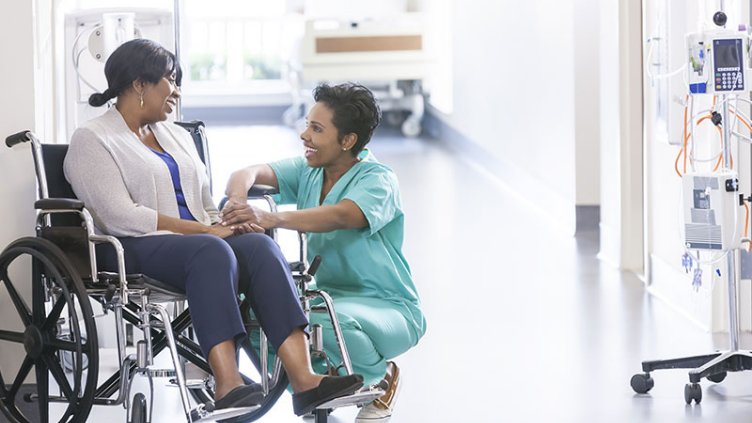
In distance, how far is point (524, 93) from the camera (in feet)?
25.8

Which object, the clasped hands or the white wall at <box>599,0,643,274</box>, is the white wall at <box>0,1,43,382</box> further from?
the white wall at <box>599,0,643,274</box>

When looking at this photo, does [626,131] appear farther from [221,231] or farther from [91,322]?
[91,322]

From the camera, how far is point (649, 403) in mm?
3764

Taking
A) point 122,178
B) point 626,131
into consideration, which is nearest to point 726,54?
point 122,178

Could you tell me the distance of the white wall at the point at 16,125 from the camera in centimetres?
367

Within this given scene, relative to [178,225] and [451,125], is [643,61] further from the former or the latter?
[451,125]

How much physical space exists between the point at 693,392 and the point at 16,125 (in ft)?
6.70

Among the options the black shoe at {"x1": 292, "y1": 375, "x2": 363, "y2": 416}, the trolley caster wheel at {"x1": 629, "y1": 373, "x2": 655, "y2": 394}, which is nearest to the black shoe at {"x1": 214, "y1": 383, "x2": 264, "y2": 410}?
the black shoe at {"x1": 292, "y1": 375, "x2": 363, "y2": 416}

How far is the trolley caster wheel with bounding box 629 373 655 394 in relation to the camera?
3826mm

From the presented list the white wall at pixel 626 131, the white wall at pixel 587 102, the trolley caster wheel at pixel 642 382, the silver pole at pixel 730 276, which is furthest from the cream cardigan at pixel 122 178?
the white wall at pixel 587 102

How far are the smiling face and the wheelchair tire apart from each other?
762mm

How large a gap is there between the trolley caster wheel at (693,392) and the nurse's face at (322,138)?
3.89 ft

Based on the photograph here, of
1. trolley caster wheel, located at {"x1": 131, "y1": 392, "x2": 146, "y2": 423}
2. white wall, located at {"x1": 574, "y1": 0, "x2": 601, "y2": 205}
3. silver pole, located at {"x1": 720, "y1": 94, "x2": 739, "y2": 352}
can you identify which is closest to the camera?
trolley caster wheel, located at {"x1": 131, "y1": 392, "x2": 146, "y2": 423}

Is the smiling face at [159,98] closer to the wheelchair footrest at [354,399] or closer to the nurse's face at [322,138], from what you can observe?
the nurse's face at [322,138]
